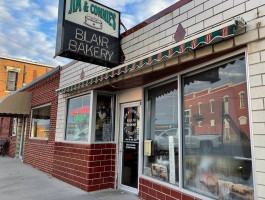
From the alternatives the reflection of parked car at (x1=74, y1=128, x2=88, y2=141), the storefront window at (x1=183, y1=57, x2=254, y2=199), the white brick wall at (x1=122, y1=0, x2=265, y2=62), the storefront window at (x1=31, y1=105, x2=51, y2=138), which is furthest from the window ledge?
the storefront window at (x1=183, y1=57, x2=254, y2=199)

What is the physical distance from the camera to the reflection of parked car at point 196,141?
11.2 feet

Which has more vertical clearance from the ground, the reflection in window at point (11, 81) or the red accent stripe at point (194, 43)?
the reflection in window at point (11, 81)

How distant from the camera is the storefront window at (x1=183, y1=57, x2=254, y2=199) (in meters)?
3.01

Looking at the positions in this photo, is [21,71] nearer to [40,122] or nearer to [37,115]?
[37,115]

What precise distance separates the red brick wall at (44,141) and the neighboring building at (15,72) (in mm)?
12176

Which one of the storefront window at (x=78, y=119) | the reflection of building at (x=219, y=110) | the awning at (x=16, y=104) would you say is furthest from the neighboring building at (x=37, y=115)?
the reflection of building at (x=219, y=110)

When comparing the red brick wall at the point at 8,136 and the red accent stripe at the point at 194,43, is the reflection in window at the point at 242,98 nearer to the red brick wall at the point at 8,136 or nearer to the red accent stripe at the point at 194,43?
the red accent stripe at the point at 194,43

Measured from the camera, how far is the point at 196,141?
373 cm

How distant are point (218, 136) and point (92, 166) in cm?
344

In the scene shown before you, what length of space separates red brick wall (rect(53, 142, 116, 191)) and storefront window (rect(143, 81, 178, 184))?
1.38 meters

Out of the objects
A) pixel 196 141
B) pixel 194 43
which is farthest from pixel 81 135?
pixel 194 43

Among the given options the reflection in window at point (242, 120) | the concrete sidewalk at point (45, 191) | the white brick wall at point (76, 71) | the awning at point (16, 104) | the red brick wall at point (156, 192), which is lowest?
the concrete sidewalk at point (45, 191)

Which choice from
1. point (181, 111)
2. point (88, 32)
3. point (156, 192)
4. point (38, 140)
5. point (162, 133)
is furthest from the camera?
point (38, 140)

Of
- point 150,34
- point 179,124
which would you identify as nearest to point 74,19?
point 150,34
